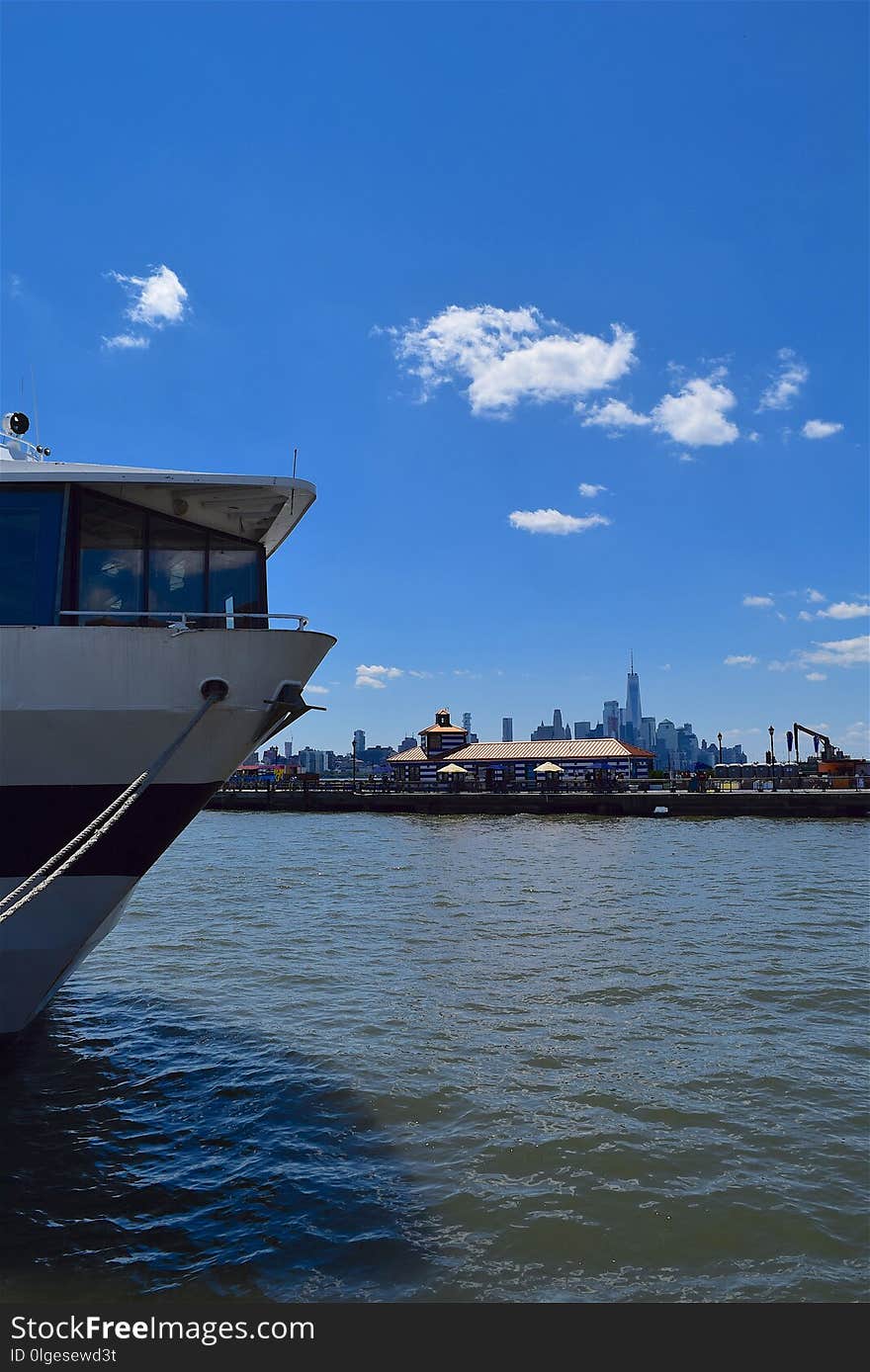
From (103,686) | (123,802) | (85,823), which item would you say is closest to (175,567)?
(103,686)

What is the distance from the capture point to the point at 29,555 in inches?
281

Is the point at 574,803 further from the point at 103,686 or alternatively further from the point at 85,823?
the point at 103,686

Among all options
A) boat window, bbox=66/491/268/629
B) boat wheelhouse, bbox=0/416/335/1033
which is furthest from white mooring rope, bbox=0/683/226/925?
boat window, bbox=66/491/268/629

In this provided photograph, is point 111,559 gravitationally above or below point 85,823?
above

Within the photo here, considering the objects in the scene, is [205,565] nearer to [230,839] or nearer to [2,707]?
[2,707]

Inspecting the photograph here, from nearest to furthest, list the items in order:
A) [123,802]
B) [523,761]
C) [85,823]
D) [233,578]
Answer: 1. [123,802]
2. [85,823]
3. [233,578]
4. [523,761]

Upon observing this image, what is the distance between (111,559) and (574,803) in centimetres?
4391

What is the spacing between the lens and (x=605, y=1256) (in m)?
5.34

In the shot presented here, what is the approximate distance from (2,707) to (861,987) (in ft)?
37.7

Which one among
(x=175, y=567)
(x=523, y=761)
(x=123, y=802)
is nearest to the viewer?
(x=123, y=802)

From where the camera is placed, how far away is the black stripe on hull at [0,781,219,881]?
272 inches

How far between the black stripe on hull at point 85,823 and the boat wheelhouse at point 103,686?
12 millimetres

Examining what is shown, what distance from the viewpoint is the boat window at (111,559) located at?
7.29 metres

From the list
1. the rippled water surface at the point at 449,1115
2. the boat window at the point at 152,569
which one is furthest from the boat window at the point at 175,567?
the rippled water surface at the point at 449,1115
